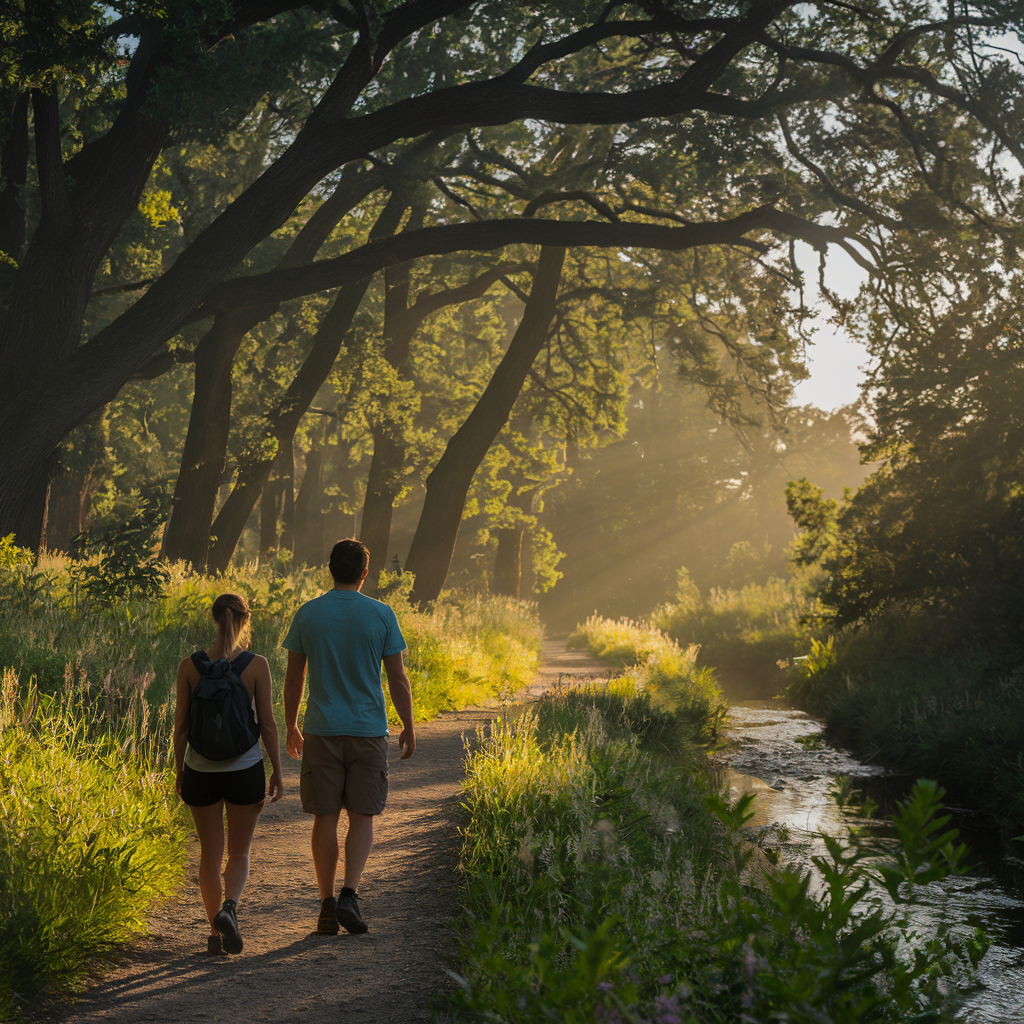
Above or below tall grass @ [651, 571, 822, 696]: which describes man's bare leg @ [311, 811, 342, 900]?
above

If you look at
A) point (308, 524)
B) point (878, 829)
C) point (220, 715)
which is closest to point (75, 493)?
point (308, 524)

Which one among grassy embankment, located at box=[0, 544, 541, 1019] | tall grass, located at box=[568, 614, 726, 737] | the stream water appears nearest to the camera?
grassy embankment, located at box=[0, 544, 541, 1019]

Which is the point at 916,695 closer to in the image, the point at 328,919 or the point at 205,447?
the point at 328,919

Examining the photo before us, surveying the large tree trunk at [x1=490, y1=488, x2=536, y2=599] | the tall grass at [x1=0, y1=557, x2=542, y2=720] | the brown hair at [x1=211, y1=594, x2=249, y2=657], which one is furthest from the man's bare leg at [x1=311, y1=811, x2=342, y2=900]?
the large tree trunk at [x1=490, y1=488, x2=536, y2=599]

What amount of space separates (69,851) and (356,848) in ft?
4.68

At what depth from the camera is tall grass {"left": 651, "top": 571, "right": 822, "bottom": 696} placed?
78.9 feet

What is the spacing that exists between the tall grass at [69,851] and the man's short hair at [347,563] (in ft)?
6.00

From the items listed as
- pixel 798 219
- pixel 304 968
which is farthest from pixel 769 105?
pixel 304 968

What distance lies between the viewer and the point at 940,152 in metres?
14.1

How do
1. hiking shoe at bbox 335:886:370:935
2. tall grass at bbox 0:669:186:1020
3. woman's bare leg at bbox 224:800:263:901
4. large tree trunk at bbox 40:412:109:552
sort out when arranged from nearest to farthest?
tall grass at bbox 0:669:186:1020
woman's bare leg at bbox 224:800:263:901
hiking shoe at bbox 335:886:370:935
large tree trunk at bbox 40:412:109:552

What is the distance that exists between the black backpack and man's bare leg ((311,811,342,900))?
0.66m

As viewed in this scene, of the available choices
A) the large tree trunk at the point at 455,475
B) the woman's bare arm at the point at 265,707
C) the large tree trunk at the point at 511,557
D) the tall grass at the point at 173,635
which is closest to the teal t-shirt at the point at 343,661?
the woman's bare arm at the point at 265,707

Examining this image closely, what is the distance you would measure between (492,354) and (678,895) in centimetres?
3134

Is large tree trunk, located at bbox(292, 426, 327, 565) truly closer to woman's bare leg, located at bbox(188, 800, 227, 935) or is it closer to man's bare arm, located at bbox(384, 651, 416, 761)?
man's bare arm, located at bbox(384, 651, 416, 761)
